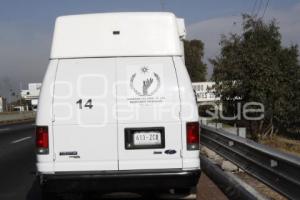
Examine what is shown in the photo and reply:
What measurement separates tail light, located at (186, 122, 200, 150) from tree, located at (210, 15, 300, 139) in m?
14.2

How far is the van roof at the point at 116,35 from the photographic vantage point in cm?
739

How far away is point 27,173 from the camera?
40.1ft

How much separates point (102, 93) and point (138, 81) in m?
0.47

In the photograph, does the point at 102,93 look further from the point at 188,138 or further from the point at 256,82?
the point at 256,82

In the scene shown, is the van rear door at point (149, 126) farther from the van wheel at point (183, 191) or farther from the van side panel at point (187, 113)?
the van wheel at point (183, 191)

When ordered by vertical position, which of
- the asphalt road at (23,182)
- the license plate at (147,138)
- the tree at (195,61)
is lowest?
the asphalt road at (23,182)

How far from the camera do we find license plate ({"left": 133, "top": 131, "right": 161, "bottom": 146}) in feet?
22.9

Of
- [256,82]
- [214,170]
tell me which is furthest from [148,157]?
[256,82]

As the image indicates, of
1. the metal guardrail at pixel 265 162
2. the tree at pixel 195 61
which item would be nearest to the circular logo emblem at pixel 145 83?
the metal guardrail at pixel 265 162

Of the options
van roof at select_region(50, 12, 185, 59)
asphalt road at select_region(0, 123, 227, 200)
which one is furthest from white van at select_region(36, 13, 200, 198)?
asphalt road at select_region(0, 123, 227, 200)

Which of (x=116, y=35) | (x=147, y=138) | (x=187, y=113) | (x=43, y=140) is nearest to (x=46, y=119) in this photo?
(x=43, y=140)

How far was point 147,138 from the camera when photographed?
6996 millimetres

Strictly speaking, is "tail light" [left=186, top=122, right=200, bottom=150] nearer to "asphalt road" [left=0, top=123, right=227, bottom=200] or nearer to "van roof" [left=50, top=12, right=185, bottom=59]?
"van roof" [left=50, top=12, right=185, bottom=59]

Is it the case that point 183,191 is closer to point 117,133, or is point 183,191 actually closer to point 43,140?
point 117,133
